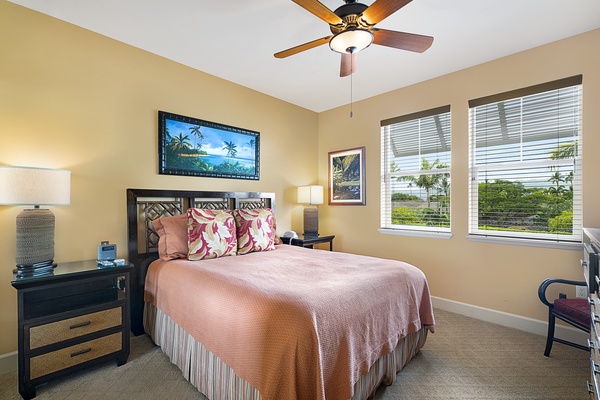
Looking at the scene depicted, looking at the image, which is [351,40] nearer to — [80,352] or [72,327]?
[72,327]

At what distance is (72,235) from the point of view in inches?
91.5

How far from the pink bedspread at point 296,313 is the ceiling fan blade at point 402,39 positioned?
168cm

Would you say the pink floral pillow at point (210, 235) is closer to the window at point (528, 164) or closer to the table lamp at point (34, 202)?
the table lamp at point (34, 202)

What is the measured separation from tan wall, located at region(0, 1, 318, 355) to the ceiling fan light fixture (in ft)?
6.17

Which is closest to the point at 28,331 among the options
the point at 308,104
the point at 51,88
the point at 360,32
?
the point at 51,88

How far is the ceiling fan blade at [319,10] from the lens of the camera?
1610 millimetres

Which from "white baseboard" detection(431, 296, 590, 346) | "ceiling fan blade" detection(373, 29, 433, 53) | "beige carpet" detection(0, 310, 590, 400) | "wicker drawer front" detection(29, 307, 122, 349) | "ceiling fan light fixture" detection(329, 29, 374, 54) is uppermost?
"ceiling fan blade" detection(373, 29, 433, 53)

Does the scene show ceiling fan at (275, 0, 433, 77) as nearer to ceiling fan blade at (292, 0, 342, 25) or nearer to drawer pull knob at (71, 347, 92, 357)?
ceiling fan blade at (292, 0, 342, 25)

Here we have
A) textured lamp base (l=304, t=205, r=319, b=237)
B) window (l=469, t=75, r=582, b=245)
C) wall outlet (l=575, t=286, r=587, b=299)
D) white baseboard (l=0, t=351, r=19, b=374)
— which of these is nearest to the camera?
white baseboard (l=0, t=351, r=19, b=374)

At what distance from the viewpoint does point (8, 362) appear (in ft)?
6.70

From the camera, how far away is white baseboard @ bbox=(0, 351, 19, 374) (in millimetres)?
2014

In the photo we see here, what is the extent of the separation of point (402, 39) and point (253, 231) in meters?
2.14

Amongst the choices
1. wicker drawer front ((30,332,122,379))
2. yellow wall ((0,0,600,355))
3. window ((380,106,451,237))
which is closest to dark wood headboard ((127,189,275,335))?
yellow wall ((0,0,600,355))

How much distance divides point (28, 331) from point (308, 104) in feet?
12.9
